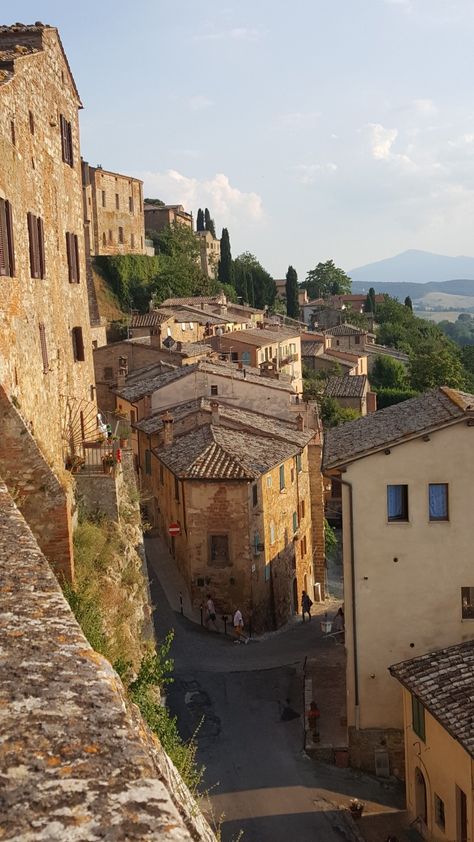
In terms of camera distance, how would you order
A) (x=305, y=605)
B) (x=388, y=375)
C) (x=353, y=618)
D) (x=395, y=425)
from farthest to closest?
1. (x=388, y=375)
2. (x=305, y=605)
3. (x=395, y=425)
4. (x=353, y=618)

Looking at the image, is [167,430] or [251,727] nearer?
[251,727]

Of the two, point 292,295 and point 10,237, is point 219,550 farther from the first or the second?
point 292,295

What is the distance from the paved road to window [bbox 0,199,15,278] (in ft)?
34.8

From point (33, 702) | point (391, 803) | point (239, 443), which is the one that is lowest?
point (391, 803)

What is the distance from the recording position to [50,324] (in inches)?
693

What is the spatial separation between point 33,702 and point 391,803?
16.0m

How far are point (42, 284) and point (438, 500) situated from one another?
9934 mm

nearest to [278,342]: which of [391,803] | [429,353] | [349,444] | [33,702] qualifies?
[429,353]

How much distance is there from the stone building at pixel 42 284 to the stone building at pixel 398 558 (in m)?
6.47

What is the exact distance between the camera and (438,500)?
767 inches

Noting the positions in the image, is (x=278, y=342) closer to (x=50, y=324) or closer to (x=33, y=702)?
(x=50, y=324)

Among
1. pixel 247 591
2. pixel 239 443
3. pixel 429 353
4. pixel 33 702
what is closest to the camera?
pixel 33 702

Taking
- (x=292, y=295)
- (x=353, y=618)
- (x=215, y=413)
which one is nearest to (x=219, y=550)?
(x=215, y=413)

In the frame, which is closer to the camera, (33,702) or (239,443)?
(33,702)
